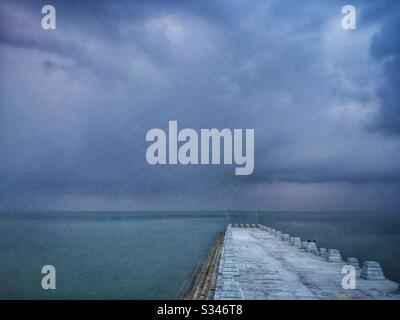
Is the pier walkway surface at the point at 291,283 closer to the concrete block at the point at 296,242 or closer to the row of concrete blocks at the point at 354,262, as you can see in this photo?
the row of concrete blocks at the point at 354,262

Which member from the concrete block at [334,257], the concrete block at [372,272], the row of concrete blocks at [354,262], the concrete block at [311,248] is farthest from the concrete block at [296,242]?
the concrete block at [372,272]

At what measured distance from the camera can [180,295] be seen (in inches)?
697

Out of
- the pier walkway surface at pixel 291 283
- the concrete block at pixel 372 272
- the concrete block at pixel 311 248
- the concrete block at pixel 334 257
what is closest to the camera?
the pier walkway surface at pixel 291 283

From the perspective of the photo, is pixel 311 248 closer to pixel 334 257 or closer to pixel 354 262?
pixel 334 257

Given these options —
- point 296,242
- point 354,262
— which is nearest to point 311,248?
point 296,242

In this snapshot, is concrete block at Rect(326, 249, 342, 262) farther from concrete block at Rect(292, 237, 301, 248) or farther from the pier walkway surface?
concrete block at Rect(292, 237, 301, 248)

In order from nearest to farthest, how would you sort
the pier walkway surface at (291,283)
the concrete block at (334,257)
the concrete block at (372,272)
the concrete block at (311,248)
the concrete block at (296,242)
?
the pier walkway surface at (291,283), the concrete block at (372,272), the concrete block at (334,257), the concrete block at (311,248), the concrete block at (296,242)

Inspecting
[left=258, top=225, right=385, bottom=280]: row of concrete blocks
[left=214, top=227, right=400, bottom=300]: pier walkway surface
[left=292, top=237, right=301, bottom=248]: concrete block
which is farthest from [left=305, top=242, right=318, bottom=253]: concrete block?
[left=214, top=227, right=400, bottom=300]: pier walkway surface

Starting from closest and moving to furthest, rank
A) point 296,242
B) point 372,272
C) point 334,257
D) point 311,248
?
point 372,272, point 334,257, point 311,248, point 296,242

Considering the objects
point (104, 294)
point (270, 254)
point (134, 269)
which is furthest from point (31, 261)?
point (270, 254)

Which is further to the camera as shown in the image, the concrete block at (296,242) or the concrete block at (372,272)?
the concrete block at (296,242)
